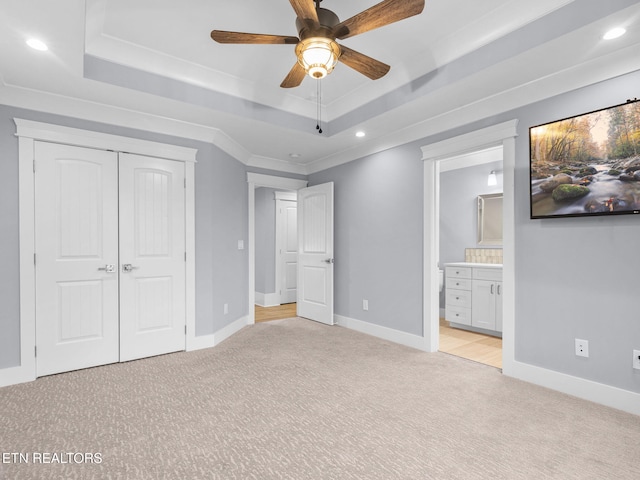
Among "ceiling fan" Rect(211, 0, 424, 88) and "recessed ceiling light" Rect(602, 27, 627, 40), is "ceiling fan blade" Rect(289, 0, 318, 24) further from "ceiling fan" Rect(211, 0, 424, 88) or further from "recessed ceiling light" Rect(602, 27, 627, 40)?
"recessed ceiling light" Rect(602, 27, 627, 40)

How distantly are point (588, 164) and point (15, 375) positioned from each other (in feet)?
15.4

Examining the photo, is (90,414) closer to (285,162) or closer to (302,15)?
(302,15)

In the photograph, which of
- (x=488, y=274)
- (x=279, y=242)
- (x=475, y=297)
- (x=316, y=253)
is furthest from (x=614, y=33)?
(x=279, y=242)

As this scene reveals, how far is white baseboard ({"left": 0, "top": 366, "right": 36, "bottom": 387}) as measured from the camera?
275 cm

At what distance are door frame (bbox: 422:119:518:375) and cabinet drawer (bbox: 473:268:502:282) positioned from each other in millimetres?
1167

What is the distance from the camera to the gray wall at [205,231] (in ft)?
9.11

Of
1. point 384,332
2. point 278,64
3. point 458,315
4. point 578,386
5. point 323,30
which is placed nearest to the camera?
point 323,30

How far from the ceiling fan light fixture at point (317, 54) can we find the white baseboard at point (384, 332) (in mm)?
2850

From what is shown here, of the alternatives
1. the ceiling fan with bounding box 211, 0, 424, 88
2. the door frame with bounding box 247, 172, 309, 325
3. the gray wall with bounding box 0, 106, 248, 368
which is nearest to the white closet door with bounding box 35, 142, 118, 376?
the gray wall with bounding box 0, 106, 248, 368

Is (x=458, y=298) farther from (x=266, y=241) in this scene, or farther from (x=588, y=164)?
(x=266, y=241)

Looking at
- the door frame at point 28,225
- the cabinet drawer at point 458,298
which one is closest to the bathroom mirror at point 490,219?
the cabinet drawer at point 458,298

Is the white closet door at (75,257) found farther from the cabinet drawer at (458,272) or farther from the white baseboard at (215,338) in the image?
the cabinet drawer at (458,272)

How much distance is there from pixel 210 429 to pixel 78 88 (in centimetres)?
280

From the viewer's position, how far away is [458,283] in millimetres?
4711
